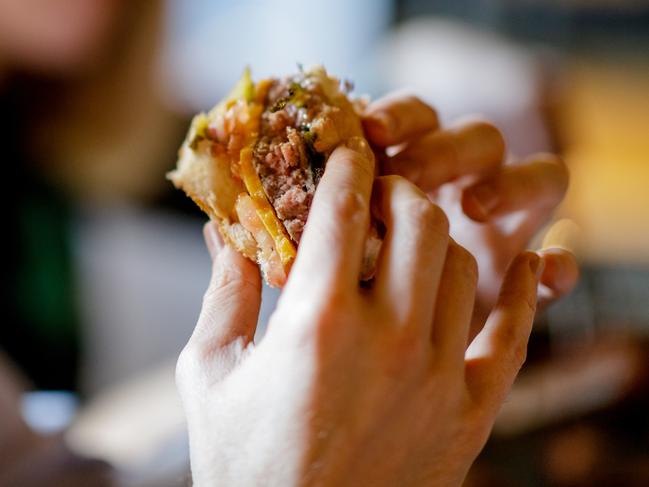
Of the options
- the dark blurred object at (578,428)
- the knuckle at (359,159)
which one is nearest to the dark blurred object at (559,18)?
the dark blurred object at (578,428)

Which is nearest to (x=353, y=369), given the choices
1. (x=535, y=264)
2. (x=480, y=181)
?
(x=535, y=264)

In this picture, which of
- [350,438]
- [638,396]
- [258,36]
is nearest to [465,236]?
[350,438]

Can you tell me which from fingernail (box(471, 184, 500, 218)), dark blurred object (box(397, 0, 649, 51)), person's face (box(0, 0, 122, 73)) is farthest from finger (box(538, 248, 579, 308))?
dark blurred object (box(397, 0, 649, 51))

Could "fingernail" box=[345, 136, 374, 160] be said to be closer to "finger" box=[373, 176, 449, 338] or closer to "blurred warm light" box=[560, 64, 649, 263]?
"finger" box=[373, 176, 449, 338]

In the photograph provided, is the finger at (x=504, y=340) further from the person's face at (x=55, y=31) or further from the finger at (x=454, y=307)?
the person's face at (x=55, y=31)

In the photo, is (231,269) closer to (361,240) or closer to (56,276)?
(361,240)

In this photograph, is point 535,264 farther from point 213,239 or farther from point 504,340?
point 213,239
